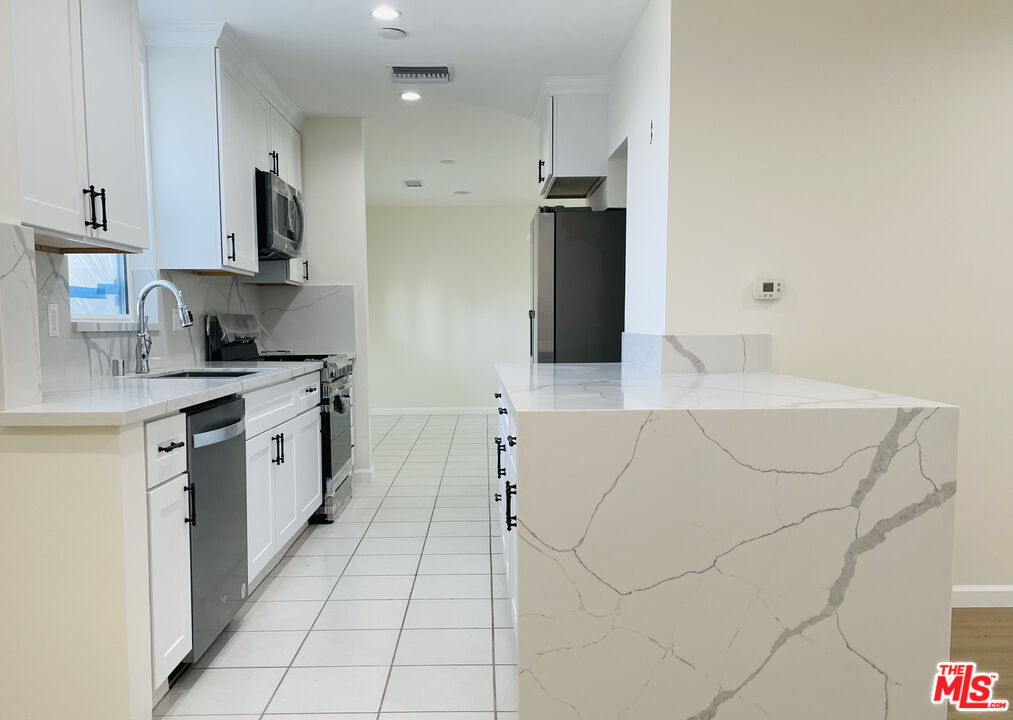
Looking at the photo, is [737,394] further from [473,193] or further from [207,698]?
[473,193]

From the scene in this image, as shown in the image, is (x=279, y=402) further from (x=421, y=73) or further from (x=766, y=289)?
(x=766, y=289)

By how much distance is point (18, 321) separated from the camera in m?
1.74

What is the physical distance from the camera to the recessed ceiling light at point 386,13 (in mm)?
2752

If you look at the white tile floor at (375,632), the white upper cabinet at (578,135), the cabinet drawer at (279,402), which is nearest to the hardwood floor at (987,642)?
the white tile floor at (375,632)

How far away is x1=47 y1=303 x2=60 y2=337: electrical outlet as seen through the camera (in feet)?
7.52

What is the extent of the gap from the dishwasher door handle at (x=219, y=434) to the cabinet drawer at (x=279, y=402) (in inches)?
4.4

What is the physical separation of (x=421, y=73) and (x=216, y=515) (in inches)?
99.6

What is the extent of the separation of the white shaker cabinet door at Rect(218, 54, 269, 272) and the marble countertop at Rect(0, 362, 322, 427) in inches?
32.7

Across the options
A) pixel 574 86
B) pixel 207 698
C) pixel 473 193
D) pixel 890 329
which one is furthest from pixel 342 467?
pixel 473 193

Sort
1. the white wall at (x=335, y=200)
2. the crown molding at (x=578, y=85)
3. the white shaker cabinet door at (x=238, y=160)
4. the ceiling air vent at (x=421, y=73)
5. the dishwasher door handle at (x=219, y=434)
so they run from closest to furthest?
the dishwasher door handle at (x=219, y=434), the white shaker cabinet door at (x=238, y=160), the ceiling air vent at (x=421, y=73), the crown molding at (x=578, y=85), the white wall at (x=335, y=200)

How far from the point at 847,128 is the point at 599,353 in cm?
147

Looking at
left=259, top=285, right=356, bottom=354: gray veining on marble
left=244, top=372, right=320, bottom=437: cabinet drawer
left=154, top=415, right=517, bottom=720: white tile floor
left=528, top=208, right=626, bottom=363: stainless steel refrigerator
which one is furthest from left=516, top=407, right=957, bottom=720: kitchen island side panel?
left=259, top=285, right=356, bottom=354: gray veining on marble

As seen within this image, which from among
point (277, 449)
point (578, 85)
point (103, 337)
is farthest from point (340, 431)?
point (578, 85)

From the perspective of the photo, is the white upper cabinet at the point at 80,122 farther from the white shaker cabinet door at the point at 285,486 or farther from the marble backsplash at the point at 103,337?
the white shaker cabinet door at the point at 285,486
